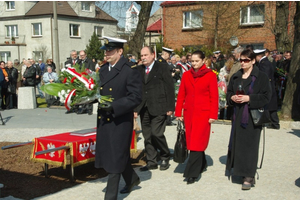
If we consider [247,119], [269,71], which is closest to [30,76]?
[269,71]

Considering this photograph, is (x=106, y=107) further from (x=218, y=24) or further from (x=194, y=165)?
(x=218, y=24)

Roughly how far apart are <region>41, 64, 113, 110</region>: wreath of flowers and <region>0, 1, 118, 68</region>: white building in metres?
44.4

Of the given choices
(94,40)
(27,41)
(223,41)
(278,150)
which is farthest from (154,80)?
(27,41)

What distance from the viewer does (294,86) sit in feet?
38.8

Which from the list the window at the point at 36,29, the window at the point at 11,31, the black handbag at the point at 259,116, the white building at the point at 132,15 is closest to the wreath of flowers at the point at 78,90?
the black handbag at the point at 259,116

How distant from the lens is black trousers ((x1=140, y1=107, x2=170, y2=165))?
6.95 m

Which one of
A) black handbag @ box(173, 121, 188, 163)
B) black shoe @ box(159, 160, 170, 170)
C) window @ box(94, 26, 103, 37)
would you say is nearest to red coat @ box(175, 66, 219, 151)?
black handbag @ box(173, 121, 188, 163)

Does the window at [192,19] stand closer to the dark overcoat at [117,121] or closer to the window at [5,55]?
the window at [5,55]

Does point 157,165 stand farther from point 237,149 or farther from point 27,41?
point 27,41

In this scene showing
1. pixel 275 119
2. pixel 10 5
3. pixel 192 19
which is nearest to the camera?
pixel 275 119

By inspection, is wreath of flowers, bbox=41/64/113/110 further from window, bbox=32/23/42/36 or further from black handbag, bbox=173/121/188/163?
window, bbox=32/23/42/36

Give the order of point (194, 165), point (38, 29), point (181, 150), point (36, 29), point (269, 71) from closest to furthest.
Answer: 1. point (194, 165)
2. point (181, 150)
3. point (269, 71)
4. point (38, 29)
5. point (36, 29)

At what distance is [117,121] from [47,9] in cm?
4719

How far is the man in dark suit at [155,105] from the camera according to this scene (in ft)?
22.8
